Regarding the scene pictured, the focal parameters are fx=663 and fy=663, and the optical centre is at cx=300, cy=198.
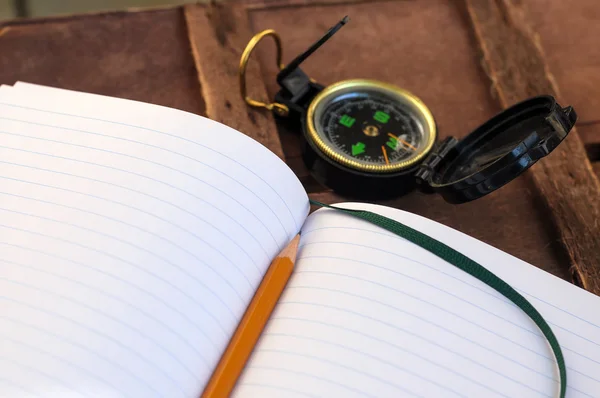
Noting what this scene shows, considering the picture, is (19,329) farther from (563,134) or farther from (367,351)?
(563,134)

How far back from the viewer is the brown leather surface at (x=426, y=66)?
0.79 metres

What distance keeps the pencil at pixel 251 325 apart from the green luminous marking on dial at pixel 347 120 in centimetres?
20

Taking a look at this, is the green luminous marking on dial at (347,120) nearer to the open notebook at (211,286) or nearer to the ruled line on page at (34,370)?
the open notebook at (211,286)

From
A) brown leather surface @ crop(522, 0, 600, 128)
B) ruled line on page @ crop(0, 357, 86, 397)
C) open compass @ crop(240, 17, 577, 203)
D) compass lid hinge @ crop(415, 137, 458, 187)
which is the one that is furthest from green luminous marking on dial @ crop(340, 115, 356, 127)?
ruled line on page @ crop(0, 357, 86, 397)

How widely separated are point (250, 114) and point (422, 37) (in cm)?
31

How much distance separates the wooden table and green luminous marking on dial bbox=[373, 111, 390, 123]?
95 mm

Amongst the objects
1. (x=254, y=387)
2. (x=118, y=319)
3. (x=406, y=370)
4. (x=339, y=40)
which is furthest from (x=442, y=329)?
(x=339, y=40)

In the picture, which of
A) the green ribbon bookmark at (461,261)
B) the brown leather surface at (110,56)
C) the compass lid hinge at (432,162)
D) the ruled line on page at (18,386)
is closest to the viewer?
the ruled line on page at (18,386)

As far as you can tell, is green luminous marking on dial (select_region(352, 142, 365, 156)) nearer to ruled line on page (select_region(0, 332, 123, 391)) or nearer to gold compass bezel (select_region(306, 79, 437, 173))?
gold compass bezel (select_region(306, 79, 437, 173))

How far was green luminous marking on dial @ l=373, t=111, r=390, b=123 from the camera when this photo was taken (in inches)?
32.5

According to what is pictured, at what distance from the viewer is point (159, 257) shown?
0.60 meters

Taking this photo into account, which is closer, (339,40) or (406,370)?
(406,370)

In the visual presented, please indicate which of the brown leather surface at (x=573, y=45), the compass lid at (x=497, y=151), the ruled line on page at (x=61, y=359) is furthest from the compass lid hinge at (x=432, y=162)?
the ruled line on page at (x=61, y=359)

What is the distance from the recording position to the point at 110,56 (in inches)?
35.2
